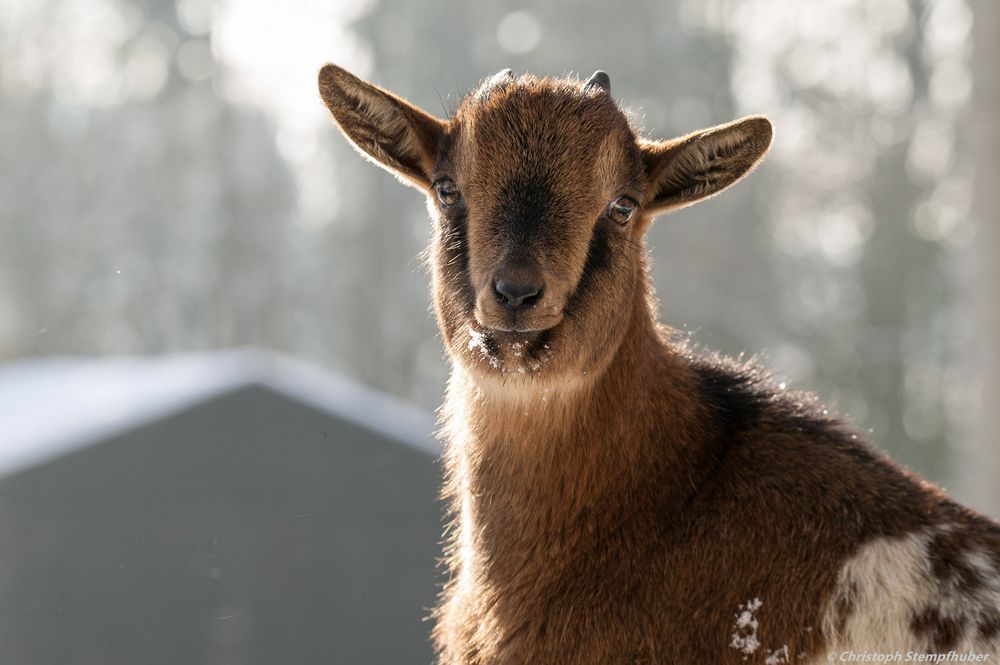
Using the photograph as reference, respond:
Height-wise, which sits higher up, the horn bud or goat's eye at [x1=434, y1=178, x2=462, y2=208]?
the horn bud

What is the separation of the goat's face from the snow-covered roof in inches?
59.7

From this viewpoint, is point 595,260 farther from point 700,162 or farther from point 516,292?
point 700,162

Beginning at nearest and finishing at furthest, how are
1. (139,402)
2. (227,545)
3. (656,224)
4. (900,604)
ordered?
(900,604) < (227,545) < (139,402) < (656,224)

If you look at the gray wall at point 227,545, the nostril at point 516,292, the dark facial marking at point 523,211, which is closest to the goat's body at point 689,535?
the nostril at point 516,292

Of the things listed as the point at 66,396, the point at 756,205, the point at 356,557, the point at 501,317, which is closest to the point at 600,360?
the point at 501,317

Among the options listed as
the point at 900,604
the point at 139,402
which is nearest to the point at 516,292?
the point at 900,604

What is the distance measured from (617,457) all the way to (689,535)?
383 millimetres

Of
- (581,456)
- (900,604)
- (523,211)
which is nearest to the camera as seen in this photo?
(900,604)

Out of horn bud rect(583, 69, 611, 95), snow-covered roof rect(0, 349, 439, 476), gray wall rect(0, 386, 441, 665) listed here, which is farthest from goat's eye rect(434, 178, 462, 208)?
gray wall rect(0, 386, 441, 665)

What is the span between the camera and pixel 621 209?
3.82m

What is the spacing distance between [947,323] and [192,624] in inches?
882

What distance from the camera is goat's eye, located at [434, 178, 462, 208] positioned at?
12.6ft

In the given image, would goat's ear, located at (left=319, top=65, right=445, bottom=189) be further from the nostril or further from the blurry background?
the blurry background

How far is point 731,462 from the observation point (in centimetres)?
367
